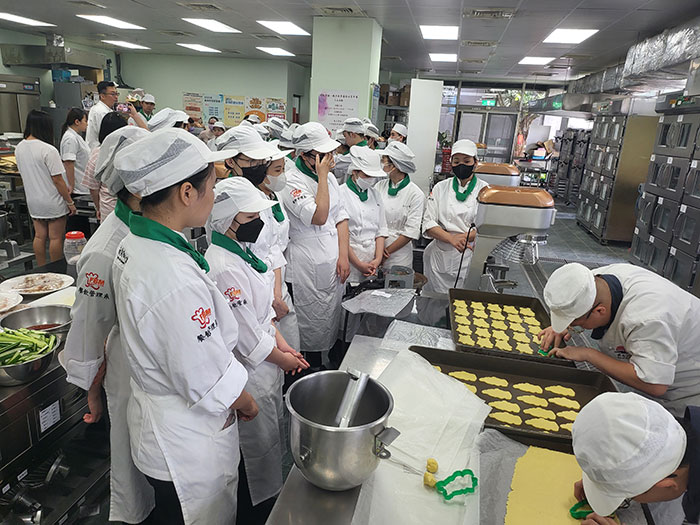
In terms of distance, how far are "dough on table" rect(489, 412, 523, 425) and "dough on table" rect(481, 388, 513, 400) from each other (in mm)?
89

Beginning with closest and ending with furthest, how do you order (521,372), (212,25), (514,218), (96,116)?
(521,372) < (514,218) < (96,116) < (212,25)

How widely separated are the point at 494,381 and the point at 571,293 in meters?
0.44

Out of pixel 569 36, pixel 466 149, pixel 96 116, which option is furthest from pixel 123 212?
pixel 569 36

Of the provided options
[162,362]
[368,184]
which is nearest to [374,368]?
[162,362]

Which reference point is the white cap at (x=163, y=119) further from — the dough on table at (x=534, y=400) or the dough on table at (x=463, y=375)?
the dough on table at (x=534, y=400)

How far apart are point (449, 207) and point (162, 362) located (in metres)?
2.56

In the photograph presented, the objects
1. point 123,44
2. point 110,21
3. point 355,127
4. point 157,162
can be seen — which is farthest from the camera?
point 123,44

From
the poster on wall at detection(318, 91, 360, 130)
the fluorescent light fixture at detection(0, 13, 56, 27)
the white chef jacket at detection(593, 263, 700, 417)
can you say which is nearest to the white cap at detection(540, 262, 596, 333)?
the white chef jacket at detection(593, 263, 700, 417)

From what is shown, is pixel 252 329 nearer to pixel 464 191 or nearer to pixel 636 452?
pixel 636 452

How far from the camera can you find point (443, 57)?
9.35m

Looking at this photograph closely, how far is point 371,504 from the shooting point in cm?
108

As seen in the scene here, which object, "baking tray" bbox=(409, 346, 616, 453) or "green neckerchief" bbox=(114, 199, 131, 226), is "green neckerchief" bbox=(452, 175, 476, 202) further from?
"green neckerchief" bbox=(114, 199, 131, 226)

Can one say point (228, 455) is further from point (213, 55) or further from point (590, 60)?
point (213, 55)

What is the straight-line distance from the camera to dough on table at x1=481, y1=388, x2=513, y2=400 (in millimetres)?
1613
